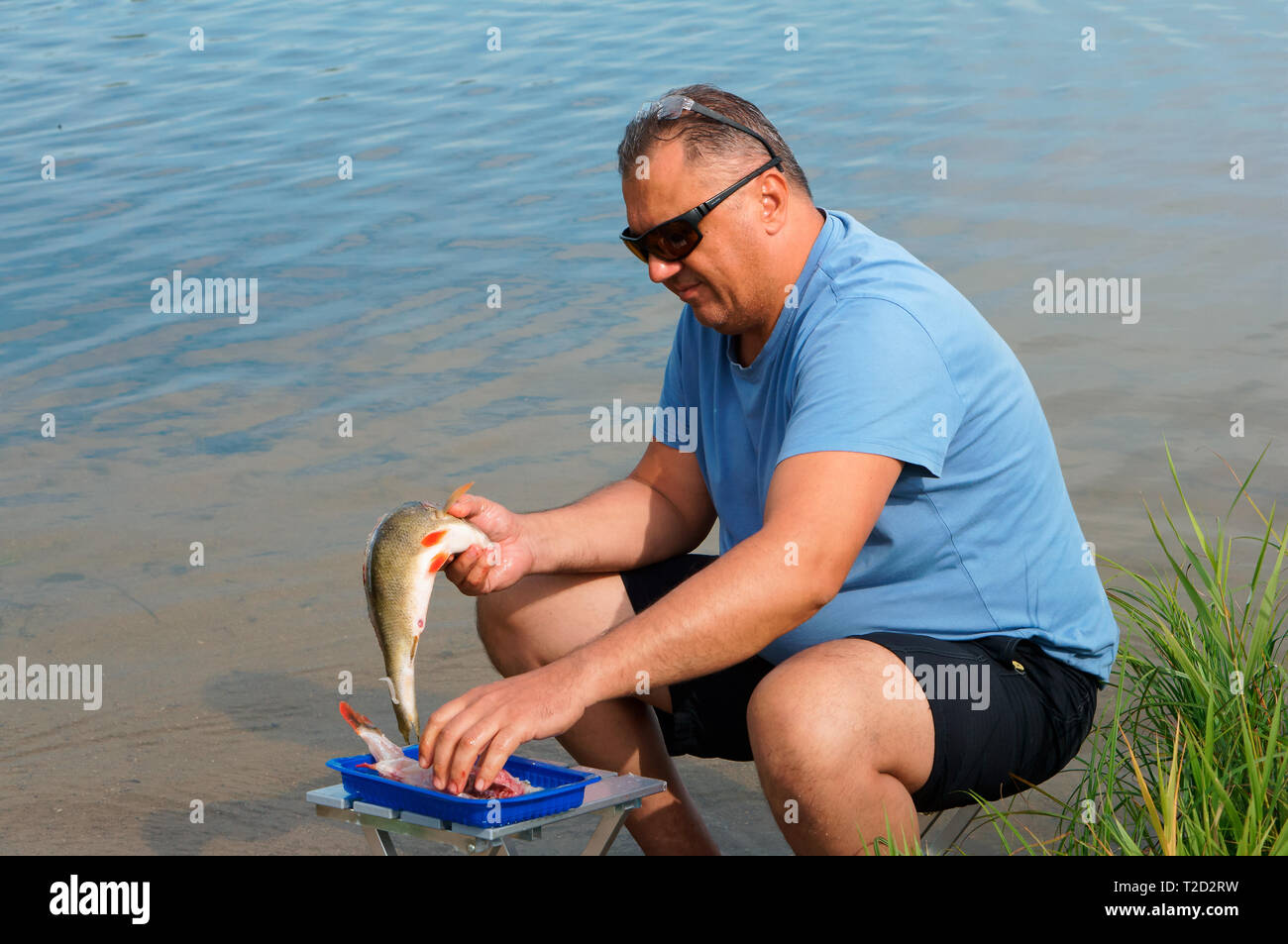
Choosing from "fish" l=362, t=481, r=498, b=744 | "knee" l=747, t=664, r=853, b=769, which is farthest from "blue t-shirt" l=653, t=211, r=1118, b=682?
"fish" l=362, t=481, r=498, b=744

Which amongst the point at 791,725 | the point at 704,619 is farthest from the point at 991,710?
the point at 704,619

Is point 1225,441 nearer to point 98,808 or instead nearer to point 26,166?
point 98,808

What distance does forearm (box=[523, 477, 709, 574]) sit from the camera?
3.79m

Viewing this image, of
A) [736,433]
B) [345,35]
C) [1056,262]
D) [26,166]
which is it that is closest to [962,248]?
[1056,262]

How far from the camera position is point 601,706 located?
12.4 ft

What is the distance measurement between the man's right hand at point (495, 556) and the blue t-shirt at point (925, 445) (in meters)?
0.61

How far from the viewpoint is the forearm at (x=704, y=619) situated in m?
2.99

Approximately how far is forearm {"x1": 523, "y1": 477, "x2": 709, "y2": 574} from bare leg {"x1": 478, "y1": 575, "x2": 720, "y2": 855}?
75mm

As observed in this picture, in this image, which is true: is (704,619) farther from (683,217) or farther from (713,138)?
(713,138)

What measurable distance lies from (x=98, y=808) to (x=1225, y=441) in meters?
4.68

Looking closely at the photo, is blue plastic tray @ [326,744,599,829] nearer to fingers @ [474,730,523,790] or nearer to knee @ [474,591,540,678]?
fingers @ [474,730,523,790]

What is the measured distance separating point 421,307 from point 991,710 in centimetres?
622

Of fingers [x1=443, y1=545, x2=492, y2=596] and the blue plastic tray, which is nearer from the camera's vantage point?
the blue plastic tray

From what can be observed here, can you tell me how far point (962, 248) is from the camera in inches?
356
